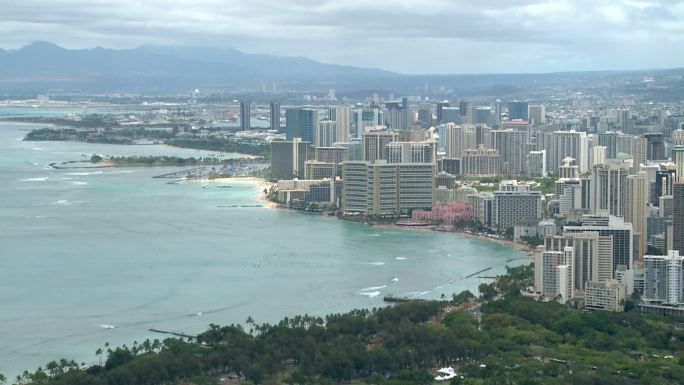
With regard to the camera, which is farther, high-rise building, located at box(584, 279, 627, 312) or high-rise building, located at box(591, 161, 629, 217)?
high-rise building, located at box(591, 161, 629, 217)

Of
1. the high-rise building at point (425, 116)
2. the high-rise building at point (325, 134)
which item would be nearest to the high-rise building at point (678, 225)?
the high-rise building at point (325, 134)

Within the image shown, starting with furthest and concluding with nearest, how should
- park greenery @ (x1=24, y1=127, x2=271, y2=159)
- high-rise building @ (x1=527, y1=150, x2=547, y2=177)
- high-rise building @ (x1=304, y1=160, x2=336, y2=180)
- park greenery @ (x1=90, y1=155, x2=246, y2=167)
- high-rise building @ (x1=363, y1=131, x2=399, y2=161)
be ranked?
park greenery @ (x1=24, y1=127, x2=271, y2=159)
park greenery @ (x1=90, y1=155, x2=246, y2=167)
high-rise building @ (x1=527, y1=150, x2=547, y2=177)
high-rise building @ (x1=304, y1=160, x2=336, y2=180)
high-rise building @ (x1=363, y1=131, x2=399, y2=161)

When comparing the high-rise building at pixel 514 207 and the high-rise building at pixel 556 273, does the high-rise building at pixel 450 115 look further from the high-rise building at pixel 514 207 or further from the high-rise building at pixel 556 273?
the high-rise building at pixel 556 273

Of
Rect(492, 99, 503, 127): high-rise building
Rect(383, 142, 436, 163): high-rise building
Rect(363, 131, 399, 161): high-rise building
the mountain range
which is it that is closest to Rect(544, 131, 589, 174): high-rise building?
Rect(363, 131, 399, 161): high-rise building

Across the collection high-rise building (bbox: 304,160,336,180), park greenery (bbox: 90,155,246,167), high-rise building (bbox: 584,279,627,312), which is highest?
high-rise building (bbox: 304,160,336,180)

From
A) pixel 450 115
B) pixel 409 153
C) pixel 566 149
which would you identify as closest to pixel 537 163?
pixel 566 149

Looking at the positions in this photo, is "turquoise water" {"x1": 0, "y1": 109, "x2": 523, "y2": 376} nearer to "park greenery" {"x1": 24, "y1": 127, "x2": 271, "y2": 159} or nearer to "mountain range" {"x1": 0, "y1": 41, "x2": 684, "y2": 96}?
"park greenery" {"x1": 24, "y1": 127, "x2": 271, "y2": 159}

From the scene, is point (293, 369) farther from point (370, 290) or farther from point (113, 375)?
point (370, 290)

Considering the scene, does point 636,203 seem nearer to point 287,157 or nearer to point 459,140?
point 287,157
